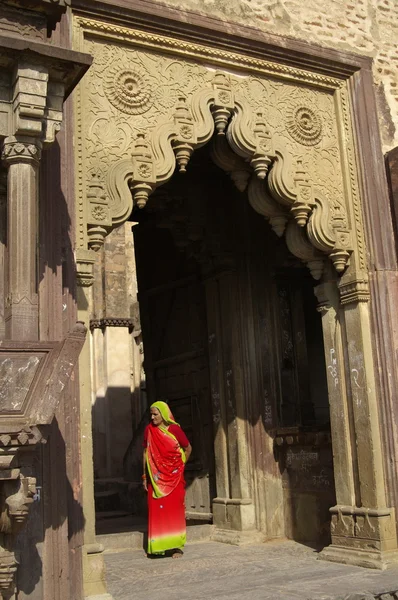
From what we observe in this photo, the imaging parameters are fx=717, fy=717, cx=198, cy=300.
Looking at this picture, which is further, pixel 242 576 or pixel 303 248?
pixel 303 248

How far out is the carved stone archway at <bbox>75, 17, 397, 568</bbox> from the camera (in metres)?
6.10

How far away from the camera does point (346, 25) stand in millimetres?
7492

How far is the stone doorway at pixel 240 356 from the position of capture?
26.8 feet

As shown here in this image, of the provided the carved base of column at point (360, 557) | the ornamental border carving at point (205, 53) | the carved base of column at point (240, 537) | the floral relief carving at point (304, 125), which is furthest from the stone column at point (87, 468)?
the carved base of column at point (240, 537)

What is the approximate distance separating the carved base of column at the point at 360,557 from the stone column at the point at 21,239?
3728mm

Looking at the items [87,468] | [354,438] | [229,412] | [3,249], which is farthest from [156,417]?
[3,249]

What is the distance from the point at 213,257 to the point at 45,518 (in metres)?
4.65

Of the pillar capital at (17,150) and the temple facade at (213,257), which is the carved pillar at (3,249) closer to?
the temple facade at (213,257)

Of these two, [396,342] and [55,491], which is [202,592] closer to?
[55,491]

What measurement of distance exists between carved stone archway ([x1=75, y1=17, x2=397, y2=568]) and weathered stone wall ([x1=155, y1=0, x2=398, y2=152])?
0.39 metres

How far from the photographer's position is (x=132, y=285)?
16203 millimetres

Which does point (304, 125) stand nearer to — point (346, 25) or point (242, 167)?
point (242, 167)

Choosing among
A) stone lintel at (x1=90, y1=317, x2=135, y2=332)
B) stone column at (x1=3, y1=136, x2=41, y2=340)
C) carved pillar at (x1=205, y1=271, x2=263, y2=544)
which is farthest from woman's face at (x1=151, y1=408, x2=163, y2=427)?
stone lintel at (x1=90, y1=317, x2=135, y2=332)

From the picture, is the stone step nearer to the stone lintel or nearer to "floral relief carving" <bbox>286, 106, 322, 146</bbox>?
"floral relief carving" <bbox>286, 106, 322, 146</bbox>
